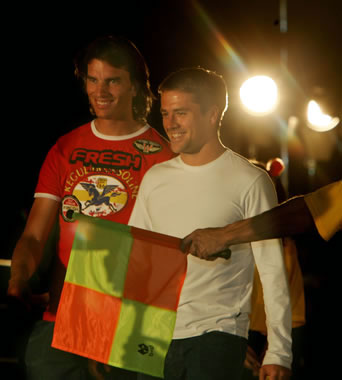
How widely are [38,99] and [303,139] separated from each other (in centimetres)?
426

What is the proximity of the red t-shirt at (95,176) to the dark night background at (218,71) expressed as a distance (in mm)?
1581

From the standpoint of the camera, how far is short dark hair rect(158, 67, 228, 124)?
132 inches

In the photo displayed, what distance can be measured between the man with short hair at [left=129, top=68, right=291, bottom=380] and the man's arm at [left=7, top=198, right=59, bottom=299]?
0.53 meters

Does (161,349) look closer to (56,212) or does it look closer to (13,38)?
(56,212)

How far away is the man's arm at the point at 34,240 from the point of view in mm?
3324

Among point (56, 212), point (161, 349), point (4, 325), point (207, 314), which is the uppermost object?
point (56, 212)

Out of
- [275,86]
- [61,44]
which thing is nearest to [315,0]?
[275,86]

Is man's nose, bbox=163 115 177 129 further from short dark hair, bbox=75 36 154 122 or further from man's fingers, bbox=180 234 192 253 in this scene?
man's fingers, bbox=180 234 192 253

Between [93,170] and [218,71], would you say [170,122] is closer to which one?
[93,170]

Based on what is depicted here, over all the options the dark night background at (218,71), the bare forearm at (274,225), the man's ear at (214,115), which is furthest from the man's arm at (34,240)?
the dark night background at (218,71)

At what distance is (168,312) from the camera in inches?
120

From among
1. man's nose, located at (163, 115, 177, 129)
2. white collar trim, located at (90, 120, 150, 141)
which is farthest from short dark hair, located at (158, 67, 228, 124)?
white collar trim, located at (90, 120, 150, 141)

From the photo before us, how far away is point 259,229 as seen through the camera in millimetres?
2861

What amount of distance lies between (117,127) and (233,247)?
1007 millimetres
